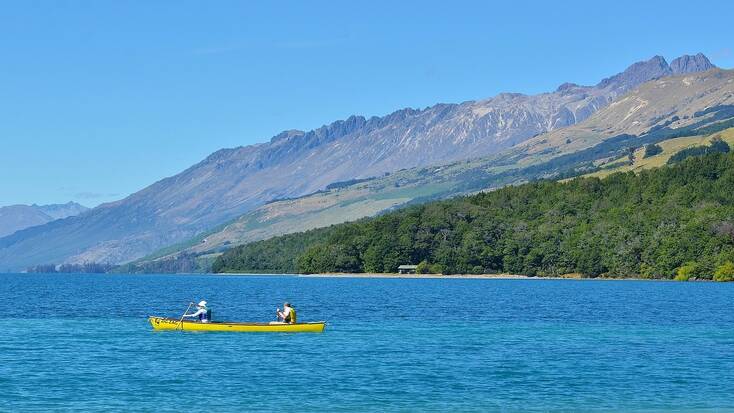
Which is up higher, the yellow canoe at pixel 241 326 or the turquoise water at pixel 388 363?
the yellow canoe at pixel 241 326

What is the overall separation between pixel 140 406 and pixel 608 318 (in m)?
75.6

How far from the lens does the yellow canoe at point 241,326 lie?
102 meters

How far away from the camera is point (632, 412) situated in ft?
193

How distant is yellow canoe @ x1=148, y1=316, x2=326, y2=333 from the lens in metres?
102

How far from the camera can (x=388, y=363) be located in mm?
78562

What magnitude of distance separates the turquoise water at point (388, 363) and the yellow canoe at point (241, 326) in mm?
1258

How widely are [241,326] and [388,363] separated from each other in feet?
86.8

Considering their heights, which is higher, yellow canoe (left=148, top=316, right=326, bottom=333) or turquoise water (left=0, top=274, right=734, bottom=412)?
yellow canoe (left=148, top=316, right=326, bottom=333)

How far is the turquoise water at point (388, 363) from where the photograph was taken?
6231 centimetres

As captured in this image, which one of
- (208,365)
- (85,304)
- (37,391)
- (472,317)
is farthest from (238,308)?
(37,391)

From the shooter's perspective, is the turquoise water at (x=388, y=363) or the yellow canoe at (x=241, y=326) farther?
the yellow canoe at (x=241, y=326)

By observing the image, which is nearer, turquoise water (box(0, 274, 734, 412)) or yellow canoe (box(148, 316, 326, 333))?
turquoise water (box(0, 274, 734, 412))

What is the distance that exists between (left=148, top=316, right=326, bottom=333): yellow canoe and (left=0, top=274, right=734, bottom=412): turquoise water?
1258 millimetres

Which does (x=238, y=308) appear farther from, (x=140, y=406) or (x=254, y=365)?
(x=140, y=406)
